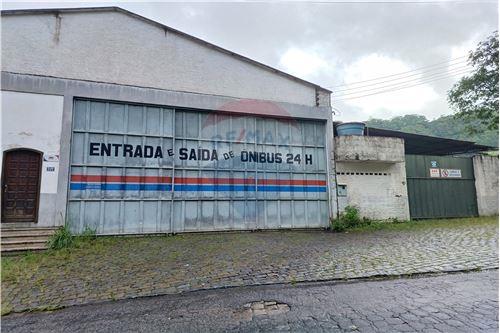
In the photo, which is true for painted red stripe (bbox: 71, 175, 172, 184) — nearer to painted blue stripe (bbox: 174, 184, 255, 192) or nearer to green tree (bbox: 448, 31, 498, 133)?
painted blue stripe (bbox: 174, 184, 255, 192)

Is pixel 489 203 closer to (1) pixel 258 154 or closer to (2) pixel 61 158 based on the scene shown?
(1) pixel 258 154

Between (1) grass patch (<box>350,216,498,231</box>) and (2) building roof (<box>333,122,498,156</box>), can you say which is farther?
(2) building roof (<box>333,122,498,156</box>)

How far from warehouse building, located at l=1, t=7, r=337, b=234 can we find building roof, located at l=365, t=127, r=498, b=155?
5303 mm

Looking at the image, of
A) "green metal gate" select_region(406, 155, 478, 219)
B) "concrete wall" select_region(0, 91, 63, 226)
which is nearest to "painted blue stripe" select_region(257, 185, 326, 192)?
"green metal gate" select_region(406, 155, 478, 219)

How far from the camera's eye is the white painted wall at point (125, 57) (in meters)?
8.15

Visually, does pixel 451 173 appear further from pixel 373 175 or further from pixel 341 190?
pixel 341 190

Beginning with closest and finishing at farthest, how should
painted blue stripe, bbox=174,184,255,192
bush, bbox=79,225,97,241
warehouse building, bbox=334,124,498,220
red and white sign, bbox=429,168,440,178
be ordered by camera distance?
1. bush, bbox=79,225,97,241
2. painted blue stripe, bbox=174,184,255,192
3. warehouse building, bbox=334,124,498,220
4. red and white sign, bbox=429,168,440,178

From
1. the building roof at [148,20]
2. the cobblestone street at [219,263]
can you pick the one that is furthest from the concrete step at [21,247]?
the building roof at [148,20]

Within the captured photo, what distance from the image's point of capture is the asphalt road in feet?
9.98

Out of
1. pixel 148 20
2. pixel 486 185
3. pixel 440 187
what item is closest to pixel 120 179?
pixel 148 20

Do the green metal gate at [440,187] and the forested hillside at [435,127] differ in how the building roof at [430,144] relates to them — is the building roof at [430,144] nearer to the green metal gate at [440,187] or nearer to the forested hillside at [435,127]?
the green metal gate at [440,187]

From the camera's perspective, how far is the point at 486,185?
13.9 metres

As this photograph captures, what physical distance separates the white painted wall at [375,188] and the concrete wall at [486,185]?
4740 millimetres

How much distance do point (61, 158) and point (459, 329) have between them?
366 inches
